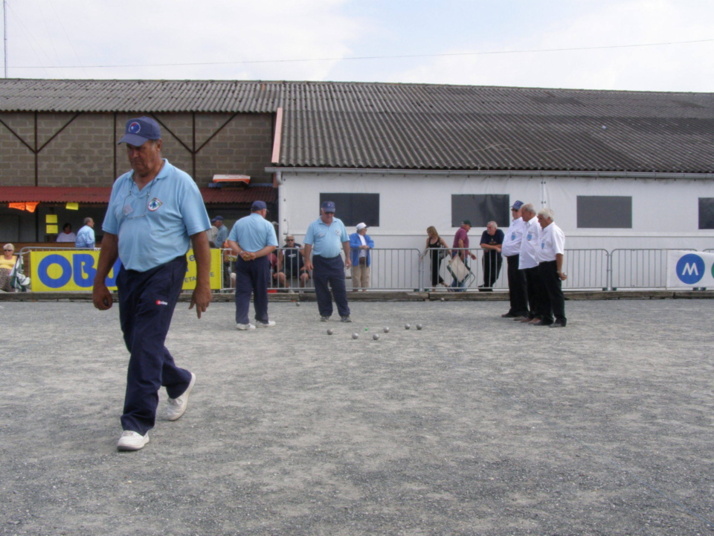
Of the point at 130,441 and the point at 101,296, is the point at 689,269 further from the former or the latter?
the point at 130,441

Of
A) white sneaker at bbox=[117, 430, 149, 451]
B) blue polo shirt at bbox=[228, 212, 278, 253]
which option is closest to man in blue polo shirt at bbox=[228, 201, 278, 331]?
blue polo shirt at bbox=[228, 212, 278, 253]

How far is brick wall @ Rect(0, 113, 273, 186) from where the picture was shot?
2733cm

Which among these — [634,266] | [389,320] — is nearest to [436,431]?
[389,320]

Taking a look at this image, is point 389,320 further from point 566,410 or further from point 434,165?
point 434,165

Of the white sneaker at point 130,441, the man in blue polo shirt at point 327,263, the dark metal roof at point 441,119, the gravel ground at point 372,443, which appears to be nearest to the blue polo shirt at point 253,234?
the man in blue polo shirt at point 327,263

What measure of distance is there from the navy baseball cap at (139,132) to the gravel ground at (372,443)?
1758 mm

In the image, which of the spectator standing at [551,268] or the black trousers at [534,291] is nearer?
the spectator standing at [551,268]

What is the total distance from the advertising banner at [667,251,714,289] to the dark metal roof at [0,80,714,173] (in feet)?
11.5

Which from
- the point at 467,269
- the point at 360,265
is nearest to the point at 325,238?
the point at 360,265

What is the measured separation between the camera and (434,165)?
66.6ft

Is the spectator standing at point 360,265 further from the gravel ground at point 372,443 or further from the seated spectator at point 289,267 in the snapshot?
the gravel ground at point 372,443

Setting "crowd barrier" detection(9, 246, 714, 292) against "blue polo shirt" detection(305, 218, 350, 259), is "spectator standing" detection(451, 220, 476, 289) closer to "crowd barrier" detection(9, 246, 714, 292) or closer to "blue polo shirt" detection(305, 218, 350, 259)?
"crowd barrier" detection(9, 246, 714, 292)

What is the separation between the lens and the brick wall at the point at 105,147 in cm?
2733

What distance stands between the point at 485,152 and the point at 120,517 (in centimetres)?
1937
